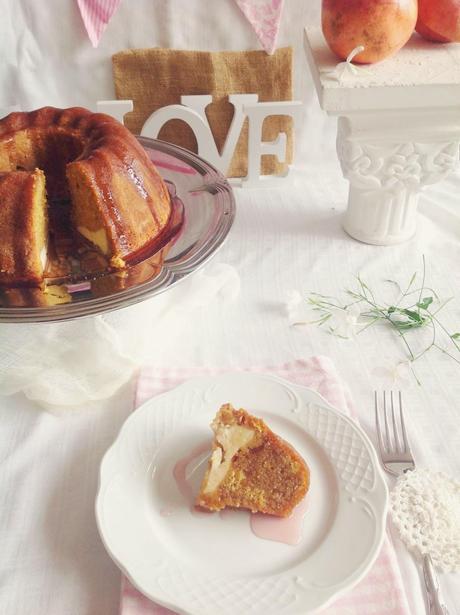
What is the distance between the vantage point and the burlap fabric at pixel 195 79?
3.88ft

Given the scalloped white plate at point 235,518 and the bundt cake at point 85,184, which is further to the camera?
the bundt cake at point 85,184

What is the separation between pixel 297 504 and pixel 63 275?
16.5 inches

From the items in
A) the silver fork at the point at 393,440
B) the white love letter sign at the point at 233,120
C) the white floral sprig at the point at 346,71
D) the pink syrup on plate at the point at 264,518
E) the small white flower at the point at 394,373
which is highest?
the white floral sprig at the point at 346,71

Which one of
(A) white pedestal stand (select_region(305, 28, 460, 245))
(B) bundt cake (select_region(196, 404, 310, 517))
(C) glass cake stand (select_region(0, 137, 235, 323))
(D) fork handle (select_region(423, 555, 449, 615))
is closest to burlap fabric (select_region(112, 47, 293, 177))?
(A) white pedestal stand (select_region(305, 28, 460, 245))

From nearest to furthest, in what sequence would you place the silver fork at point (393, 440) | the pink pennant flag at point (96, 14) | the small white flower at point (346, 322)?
the silver fork at point (393, 440) < the small white flower at point (346, 322) < the pink pennant flag at point (96, 14)

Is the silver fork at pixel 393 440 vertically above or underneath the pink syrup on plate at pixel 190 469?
underneath

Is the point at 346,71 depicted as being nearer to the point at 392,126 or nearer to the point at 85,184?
the point at 392,126

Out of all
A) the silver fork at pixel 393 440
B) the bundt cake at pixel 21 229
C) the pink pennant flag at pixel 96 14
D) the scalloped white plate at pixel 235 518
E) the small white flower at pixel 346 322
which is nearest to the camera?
the scalloped white plate at pixel 235 518

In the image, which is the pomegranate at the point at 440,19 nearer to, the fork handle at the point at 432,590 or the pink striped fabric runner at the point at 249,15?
the pink striped fabric runner at the point at 249,15

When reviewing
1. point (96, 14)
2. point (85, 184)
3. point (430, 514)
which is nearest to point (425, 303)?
point (430, 514)

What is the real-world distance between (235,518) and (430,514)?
0.20 meters

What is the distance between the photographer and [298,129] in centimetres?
131

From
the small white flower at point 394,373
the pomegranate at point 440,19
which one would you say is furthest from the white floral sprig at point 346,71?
the small white flower at point 394,373

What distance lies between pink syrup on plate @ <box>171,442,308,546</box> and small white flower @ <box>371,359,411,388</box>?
0.26 meters
